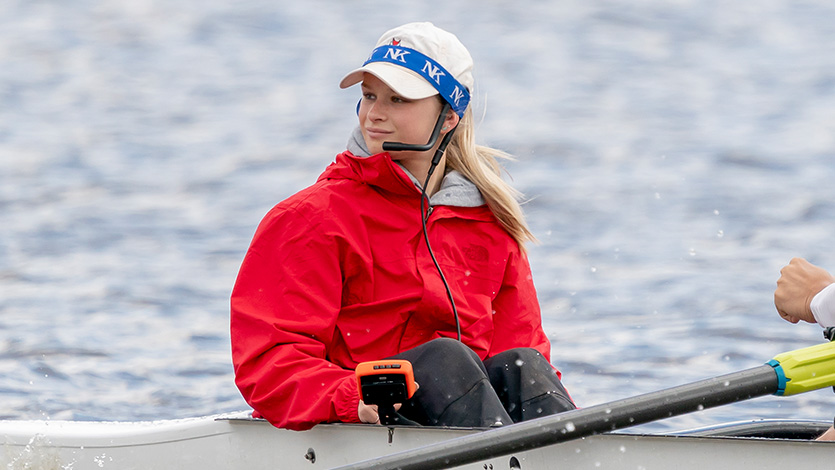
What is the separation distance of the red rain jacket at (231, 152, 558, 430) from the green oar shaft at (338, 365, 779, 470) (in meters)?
0.29

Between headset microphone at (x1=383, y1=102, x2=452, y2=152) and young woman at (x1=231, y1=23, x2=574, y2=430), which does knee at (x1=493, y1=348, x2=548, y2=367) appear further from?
headset microphone at (x1=383, y1=102, x2=452, y2=152)

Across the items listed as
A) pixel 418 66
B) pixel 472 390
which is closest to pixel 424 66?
pixel 418 66

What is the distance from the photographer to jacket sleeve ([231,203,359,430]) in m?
2.31

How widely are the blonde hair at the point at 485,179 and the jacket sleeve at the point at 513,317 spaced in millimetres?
69

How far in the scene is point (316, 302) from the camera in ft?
7.98

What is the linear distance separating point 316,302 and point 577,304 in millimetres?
4799

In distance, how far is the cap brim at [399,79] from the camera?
2.56 metres

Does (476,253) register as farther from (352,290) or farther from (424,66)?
(424,66)

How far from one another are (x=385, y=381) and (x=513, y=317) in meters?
0.65

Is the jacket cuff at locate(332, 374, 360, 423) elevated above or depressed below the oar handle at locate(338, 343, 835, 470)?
below

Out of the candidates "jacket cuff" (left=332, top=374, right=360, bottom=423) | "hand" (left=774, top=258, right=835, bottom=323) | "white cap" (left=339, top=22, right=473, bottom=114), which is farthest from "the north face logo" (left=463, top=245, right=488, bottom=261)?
"hand" (left=774, top=258, right=835, bottom=323)

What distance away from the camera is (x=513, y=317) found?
277 cm

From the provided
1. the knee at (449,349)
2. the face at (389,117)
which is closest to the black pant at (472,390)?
the knee at (449,349)

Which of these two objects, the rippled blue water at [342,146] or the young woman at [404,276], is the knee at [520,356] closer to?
the young woman at [404,276]
